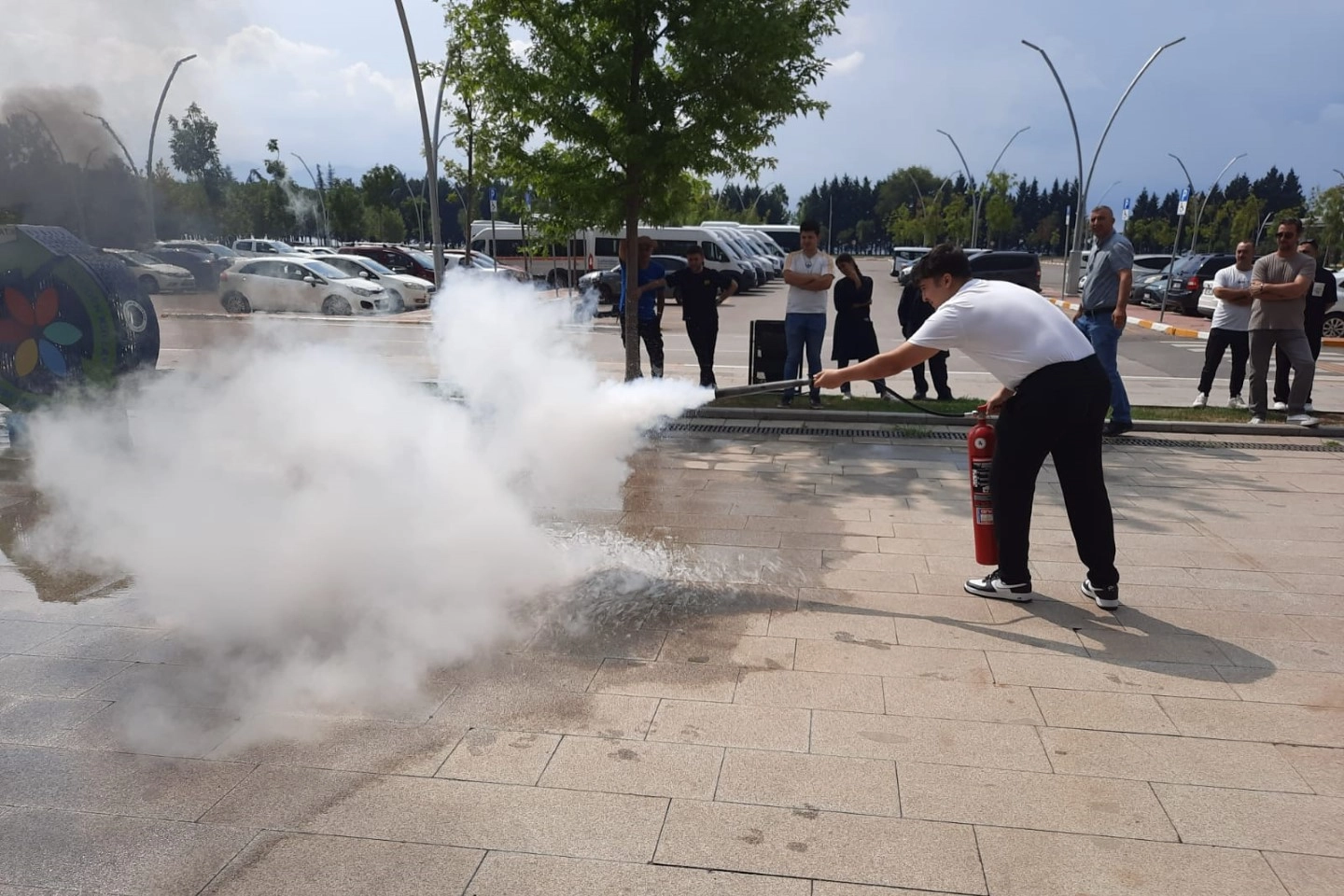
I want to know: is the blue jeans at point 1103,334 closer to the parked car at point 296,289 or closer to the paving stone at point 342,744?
the paving stone at point 342,744

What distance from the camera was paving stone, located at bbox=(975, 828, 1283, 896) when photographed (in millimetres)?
2529

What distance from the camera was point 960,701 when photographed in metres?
3.61

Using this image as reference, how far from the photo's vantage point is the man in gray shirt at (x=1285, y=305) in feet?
27.6

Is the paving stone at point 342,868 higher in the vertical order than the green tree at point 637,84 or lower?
lower

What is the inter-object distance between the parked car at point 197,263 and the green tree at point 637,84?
360 centimetres

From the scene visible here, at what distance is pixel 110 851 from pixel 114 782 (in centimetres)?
43

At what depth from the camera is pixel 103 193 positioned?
22.1ft

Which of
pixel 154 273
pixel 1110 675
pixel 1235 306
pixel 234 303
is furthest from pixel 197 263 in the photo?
pixel 1235 306

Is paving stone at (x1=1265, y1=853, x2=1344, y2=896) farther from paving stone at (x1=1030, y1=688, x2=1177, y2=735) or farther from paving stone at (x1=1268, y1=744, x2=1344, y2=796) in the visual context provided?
paving stone at (x1=1030, y1=688, x2=1177, y2=735)

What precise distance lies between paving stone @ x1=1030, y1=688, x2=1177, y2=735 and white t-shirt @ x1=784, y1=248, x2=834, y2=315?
5913 millimetres

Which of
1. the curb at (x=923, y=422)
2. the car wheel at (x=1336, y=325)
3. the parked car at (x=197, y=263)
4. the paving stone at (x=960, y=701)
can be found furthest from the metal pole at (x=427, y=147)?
the car wheel at (x=1336, y=325)

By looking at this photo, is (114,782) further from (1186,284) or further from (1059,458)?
(1186,284)

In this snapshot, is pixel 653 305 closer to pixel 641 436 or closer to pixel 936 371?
pixel 641 436

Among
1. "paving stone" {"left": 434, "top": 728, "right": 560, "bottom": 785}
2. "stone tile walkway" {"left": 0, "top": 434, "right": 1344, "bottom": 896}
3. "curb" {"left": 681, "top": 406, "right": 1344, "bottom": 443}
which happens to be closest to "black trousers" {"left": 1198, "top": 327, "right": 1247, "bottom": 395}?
"curb" {"left": 681, "top": 406, "right": 1344, "bottom": 443}
